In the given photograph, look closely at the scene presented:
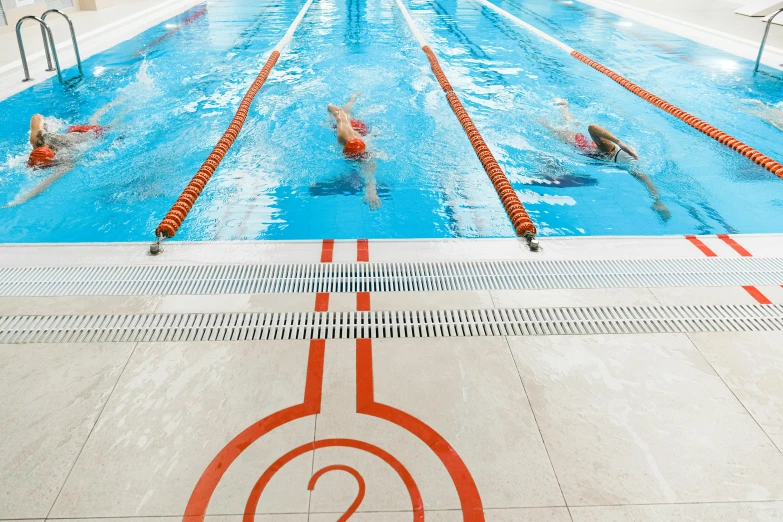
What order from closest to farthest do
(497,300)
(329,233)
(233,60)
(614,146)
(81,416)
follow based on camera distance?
(81,416)
(497,300)
(329,233)
(614,146)
(233,60)

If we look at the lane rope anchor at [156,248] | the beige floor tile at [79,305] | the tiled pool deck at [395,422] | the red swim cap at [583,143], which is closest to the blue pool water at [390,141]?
the red swim cap at [583,143]

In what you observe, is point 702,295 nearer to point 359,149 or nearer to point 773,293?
point 773,293

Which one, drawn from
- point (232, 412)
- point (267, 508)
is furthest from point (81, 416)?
point (267, 508)

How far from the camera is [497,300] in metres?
2.55

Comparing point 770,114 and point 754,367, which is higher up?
point 770,114

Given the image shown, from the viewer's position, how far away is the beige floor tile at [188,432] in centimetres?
158

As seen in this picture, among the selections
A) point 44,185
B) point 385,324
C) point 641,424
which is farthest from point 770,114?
point 44,185

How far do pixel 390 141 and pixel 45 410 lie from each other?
12.8ft

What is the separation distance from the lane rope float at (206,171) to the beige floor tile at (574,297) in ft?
6.60

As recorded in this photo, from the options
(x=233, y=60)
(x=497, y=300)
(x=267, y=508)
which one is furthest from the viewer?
(x=233, y=60)

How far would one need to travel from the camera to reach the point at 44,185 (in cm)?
418

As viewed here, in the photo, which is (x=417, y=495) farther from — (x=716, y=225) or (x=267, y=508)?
(x=716, y=225)

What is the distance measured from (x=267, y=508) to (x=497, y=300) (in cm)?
145

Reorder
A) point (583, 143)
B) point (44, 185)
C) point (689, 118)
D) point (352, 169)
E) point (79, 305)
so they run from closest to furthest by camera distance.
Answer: point (79, 305) < point (44, 185) < point (352, 169) < point (583, 143) < point (689, 118)
